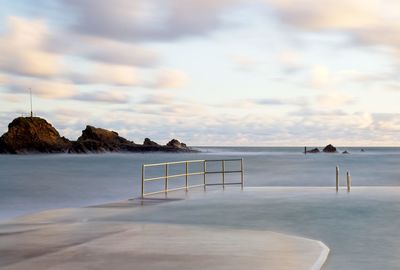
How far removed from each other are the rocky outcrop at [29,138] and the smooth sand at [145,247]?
565 ft

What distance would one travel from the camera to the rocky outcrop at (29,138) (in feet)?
589

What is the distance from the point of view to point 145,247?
10.5 metres

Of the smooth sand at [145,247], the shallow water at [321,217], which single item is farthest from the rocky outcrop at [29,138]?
the smooth sand at [145,247]

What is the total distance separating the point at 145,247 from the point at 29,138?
17967 cm

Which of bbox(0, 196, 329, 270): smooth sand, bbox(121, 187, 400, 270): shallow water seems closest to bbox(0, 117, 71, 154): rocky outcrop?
bbox(121, 187, 400, 270): shallow water

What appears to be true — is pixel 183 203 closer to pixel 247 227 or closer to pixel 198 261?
pixel 247 227

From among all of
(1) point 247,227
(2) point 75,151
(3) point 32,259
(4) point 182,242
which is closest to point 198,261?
(4) point 182,242

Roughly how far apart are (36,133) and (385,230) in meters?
181

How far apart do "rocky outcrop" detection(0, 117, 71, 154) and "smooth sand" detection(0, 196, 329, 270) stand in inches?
6777

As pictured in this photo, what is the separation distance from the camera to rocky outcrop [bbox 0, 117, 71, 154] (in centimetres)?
17962

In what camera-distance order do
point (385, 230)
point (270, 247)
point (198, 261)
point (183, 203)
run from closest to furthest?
point (198, 261) → point (270, 247) → point (385, 230) → point (183, 203)

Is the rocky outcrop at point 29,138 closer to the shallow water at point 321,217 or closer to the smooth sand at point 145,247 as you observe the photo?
the shallow water at point 321,217

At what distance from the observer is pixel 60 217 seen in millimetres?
15711

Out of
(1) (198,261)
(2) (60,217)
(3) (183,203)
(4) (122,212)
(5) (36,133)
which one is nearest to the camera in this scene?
(1) (198,261)
